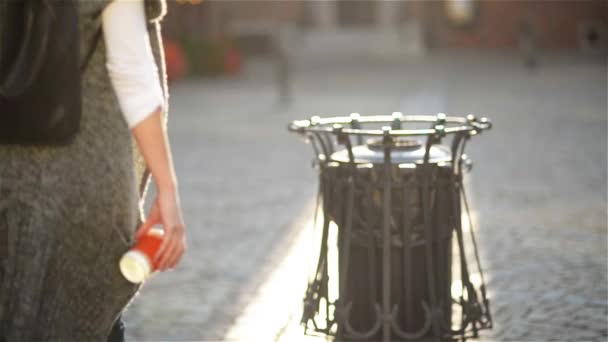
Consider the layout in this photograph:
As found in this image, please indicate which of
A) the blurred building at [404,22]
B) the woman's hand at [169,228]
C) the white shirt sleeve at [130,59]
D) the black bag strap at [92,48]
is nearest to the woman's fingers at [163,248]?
the woman's hand at [169,228]

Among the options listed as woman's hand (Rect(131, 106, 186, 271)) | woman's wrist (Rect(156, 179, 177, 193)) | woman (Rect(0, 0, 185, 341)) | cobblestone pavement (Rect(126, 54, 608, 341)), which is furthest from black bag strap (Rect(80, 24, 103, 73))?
cobblestone pavement (Rect(126, 54, 608, 341))

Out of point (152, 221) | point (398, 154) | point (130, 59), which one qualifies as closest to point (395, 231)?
point (398, 154)

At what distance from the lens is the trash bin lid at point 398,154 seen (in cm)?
459

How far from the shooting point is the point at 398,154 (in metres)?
4.64

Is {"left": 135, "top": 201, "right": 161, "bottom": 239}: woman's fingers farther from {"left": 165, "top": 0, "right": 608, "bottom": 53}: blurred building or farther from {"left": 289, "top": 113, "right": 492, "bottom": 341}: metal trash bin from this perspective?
{"left": 165, "top": 0, "right": 608, "bottom": 53}: blurred building

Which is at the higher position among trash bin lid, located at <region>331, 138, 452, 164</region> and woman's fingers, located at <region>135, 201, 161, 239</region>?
woman's fingers, located at <region>135, 201, 161, 239</region>

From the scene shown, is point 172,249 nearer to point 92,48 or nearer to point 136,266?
point 136,266

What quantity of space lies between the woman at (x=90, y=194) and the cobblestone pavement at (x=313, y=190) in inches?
113

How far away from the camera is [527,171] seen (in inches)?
452

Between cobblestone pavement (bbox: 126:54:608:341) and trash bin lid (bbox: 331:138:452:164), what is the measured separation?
1166mm

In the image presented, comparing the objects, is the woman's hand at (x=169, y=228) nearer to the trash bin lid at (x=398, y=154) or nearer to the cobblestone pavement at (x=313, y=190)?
the trash bin lid at (x=398, y=154)

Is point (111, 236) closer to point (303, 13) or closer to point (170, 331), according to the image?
point (170, 331)

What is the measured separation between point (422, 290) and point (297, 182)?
6.31 metres

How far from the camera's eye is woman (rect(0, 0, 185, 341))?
270 cm
